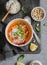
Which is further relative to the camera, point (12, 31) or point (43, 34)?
A: point (43, 34)

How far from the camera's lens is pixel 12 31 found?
142 centimetres

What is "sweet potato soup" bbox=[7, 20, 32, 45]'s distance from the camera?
55.9 inches

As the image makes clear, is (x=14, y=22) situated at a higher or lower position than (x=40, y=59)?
higher

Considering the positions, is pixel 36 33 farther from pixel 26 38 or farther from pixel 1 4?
pixel 1 4

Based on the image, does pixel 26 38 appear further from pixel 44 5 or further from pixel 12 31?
Answer: pixel 44 5

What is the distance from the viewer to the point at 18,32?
4.65 feet

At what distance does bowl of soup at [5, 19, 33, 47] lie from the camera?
1415mm

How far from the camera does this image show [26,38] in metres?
1.43

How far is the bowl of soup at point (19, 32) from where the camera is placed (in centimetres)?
142

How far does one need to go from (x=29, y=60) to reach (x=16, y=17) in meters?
0.23

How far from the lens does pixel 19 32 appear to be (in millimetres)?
1418

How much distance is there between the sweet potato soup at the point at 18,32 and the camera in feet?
4.66

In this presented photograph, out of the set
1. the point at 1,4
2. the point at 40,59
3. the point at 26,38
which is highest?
the point at 1,4

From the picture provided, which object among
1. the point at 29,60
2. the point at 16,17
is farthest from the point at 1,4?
the point at 29,60
